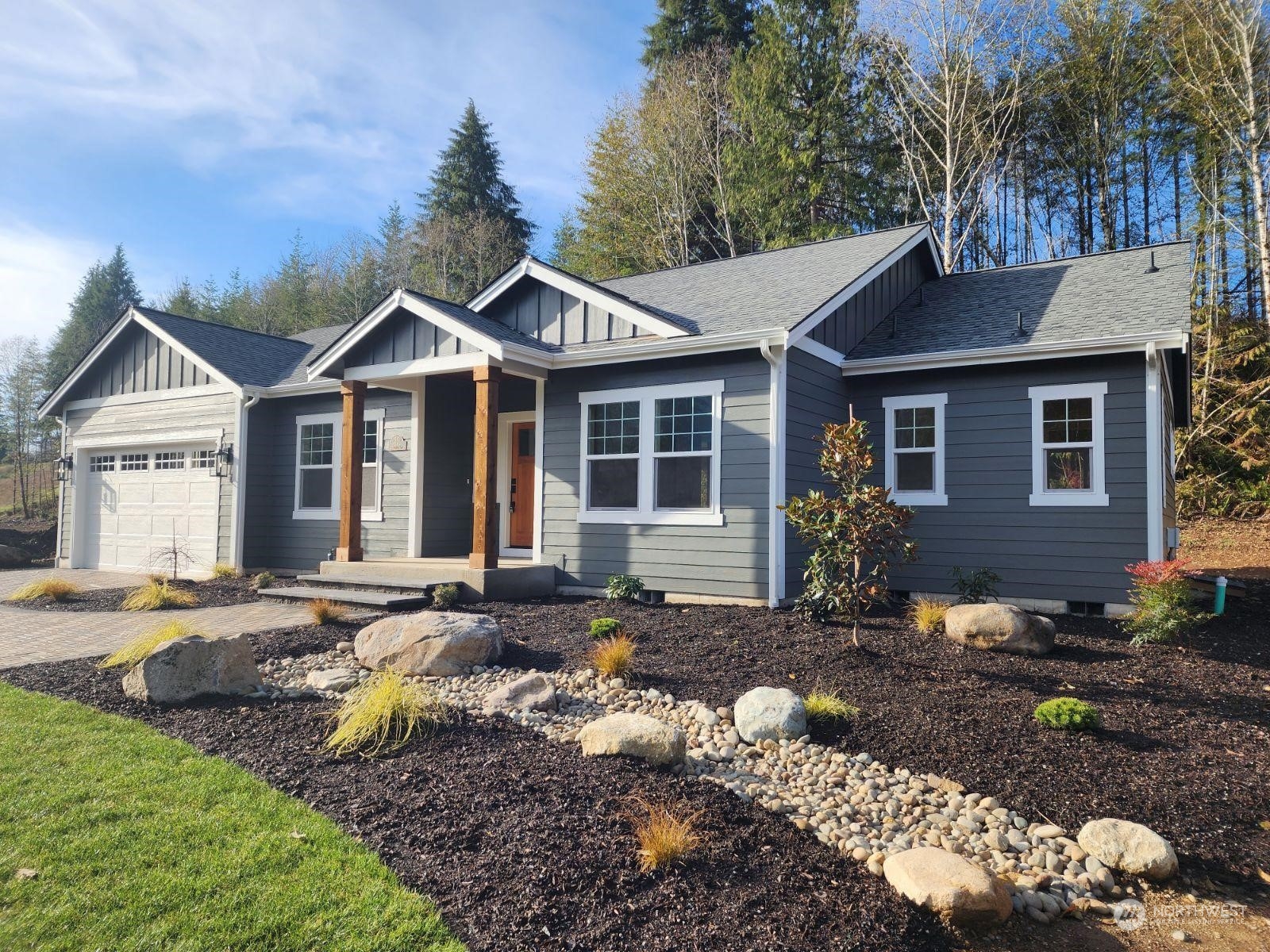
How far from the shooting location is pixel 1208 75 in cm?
1664

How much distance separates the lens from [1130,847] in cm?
355

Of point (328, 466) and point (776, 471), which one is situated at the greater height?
point (328, 466)

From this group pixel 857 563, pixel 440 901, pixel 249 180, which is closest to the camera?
pixel 440 901

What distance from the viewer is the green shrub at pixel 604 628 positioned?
6816 millimetres

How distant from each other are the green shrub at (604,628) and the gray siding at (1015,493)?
2.62 metres

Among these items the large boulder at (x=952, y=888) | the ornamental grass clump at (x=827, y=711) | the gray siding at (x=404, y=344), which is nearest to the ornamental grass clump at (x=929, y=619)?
the ornamental grass clump at (x=827, y=711)

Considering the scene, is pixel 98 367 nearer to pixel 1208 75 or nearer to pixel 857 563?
pixel 857 563

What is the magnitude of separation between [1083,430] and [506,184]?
28440mm

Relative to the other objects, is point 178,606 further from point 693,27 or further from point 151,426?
point 693,27

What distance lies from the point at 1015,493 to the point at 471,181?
1107 inches

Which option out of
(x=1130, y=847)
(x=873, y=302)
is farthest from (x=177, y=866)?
(x=873, y=302)

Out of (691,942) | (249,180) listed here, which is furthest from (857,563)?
(249,180)

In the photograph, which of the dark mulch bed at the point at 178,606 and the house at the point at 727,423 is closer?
the house at the point at 727,423

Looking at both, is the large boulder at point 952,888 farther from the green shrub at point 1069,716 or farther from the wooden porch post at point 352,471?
the wooden porch post at point 352,471
